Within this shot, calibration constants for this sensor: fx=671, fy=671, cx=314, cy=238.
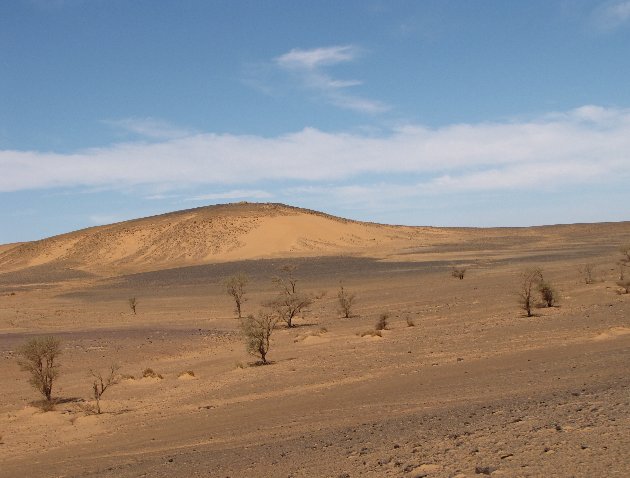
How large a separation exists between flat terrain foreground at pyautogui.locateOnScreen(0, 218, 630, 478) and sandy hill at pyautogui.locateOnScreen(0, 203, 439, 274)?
47.7 m

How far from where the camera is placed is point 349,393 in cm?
1515

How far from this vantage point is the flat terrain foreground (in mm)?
8453

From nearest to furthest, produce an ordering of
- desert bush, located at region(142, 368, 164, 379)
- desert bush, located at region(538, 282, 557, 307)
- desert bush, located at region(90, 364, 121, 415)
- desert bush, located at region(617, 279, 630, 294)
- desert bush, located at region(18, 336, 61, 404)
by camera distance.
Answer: desert bush, located at region(90, 364, 121, 415) → desert bush, located at region(18, 336, 61, 404) → desert bush, located at region(142, 368, 164, 379) → desert bush, located at region(538, 282, 557, 307) → desert bush, located at region(617, 279, 630, 294)

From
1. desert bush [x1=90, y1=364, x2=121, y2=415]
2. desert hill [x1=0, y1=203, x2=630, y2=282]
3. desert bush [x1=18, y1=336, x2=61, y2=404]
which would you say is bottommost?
desert bush [x1=90, y1=364, x2=121, y2=415]

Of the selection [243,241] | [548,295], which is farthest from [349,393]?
[243,241]

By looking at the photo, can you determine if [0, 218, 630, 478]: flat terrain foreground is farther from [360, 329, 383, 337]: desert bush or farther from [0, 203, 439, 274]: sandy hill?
[0, 203, 439, 274]: sandy hill

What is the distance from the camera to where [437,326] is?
2591cm

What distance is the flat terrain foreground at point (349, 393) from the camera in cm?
845

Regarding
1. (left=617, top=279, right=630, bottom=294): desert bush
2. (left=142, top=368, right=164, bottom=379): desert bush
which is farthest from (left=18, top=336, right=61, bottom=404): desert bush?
(left=617, top=279, right=630, bottom=294): desert bush

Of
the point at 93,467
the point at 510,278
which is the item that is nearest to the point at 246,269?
the point at 510,278

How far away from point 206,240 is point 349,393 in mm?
81785

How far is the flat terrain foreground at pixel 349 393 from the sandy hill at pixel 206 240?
1880 inches

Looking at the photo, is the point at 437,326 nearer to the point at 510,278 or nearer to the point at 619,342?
the point at 619,342

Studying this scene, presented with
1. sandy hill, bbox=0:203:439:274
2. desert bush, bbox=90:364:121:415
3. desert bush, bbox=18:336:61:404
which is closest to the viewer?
desert bush, bbox=90:364:121:415
